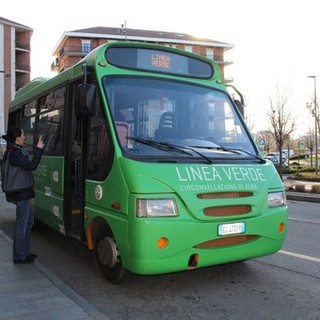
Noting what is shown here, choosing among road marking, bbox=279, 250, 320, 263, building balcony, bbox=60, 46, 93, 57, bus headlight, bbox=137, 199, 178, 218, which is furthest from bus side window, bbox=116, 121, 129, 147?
building balcony, bbox=60, 46, 93, 57

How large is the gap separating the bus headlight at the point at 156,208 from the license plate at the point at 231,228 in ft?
1.93

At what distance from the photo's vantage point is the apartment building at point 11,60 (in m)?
64.9

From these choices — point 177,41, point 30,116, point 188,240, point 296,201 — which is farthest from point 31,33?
point 188,240

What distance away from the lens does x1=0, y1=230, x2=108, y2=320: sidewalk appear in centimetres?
436

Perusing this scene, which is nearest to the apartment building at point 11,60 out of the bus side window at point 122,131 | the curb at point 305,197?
the curb at point 305,197

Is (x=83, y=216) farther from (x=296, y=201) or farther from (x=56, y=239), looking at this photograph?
(x=296, y=201)

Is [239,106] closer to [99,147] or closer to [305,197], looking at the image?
[99,147]

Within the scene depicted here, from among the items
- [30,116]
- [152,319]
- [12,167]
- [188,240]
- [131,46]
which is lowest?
[152,319]

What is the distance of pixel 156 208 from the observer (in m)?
4.84

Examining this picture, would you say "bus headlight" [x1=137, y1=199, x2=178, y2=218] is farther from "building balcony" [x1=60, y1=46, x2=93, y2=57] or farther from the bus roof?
"building balcony" [x1=60, y1=46, x2=93, y2=57]

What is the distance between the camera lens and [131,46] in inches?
235

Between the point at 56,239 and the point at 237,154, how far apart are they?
4.23m

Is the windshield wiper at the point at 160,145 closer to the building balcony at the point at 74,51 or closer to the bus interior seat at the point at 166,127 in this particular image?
the bus interior seat at the point at 166,127

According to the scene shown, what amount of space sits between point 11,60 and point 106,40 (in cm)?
1537
